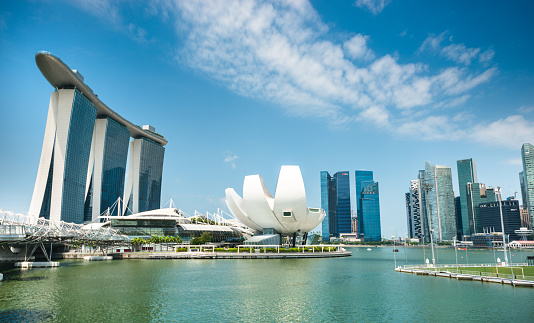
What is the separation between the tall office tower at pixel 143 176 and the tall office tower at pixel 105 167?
372 inches

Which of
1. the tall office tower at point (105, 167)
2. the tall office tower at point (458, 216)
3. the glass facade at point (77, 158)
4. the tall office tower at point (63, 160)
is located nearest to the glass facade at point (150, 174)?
the tall office tower at point (105, 167)

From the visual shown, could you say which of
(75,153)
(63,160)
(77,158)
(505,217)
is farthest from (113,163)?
(505,217)

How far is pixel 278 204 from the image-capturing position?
6122 cm

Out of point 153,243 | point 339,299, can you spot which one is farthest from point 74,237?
point 339,299

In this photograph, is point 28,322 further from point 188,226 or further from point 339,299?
point 188,226

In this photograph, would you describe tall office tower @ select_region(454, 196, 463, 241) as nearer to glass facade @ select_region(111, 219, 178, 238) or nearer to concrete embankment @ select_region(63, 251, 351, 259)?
concrete embankment @ select_region(63, 251, 351, 259)

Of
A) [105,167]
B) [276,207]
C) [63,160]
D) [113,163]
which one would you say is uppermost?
[113,163]

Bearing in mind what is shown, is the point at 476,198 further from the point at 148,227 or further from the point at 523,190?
the point at 148,227

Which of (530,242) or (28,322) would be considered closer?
(28,322)

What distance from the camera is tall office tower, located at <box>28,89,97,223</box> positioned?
75.0 meters

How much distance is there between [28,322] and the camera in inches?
661

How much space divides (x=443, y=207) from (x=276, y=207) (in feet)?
509

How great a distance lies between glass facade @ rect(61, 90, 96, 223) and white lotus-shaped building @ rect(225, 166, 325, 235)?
36218 millimetres

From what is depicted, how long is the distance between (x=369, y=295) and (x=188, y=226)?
6485 centimetres
